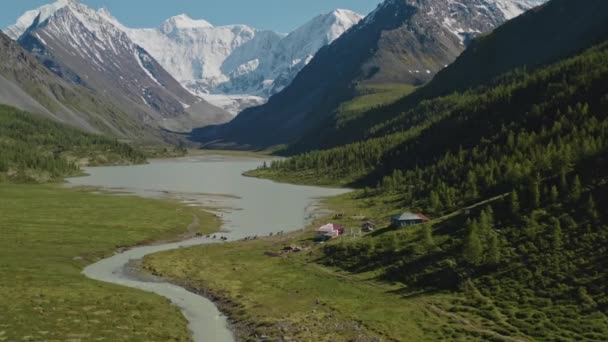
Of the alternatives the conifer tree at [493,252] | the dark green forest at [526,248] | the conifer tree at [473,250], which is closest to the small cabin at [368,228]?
the dark green forest at [526,248]


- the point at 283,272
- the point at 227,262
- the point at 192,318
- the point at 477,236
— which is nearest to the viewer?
the point at 192,318

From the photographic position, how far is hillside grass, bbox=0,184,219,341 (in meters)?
67.9

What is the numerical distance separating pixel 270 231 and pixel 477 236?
6413 centimetres

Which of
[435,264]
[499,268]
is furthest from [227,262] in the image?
[499,268]

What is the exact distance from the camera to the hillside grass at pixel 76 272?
223 ft

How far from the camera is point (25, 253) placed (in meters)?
107

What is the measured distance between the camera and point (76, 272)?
9812 centimetres

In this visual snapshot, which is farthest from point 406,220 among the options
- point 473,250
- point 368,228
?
point 473,250

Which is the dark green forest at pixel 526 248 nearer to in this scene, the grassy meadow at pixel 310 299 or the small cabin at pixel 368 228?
the grassy meadow at pixel 310 299

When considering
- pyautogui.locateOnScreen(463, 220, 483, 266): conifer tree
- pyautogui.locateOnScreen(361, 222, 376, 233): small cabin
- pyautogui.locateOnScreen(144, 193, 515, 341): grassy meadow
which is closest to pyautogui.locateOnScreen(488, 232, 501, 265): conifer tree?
pyautogui.locateOnScreen(463, 220, 483, 266): conifer tree

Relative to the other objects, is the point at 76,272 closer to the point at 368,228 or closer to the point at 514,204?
the point at 368,228

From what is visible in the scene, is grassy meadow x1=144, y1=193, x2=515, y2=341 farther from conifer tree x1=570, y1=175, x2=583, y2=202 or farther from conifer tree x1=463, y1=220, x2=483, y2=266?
conifer tree x1=570, y1=175, x2=583, y2=202

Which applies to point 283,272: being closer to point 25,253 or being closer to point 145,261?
point 145,261

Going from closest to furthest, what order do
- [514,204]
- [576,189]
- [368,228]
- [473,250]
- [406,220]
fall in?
[473,250] → [576,189] → [514,204] → [406,220] → [368,228]
